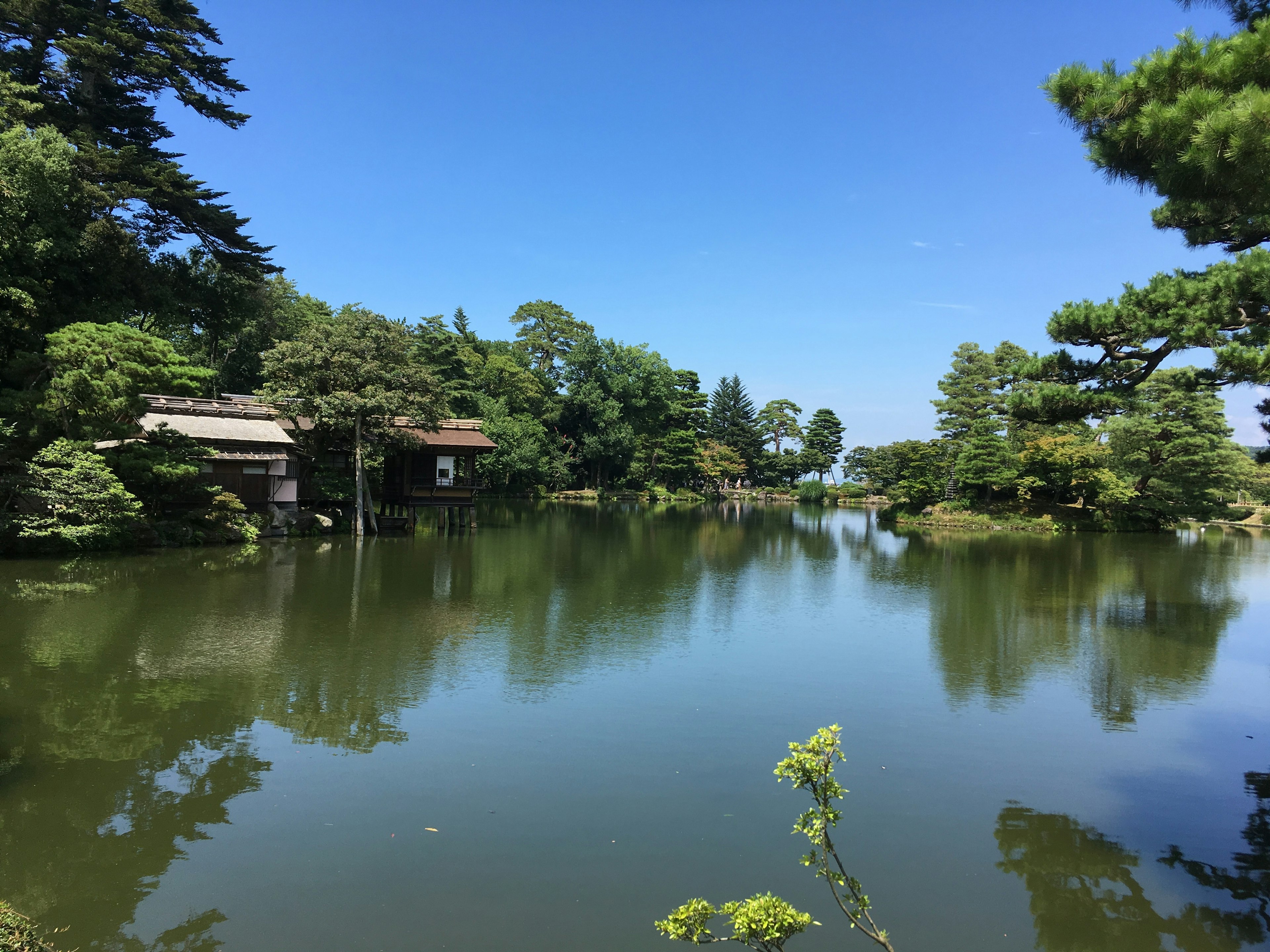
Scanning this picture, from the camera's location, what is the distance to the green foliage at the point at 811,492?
65812mm

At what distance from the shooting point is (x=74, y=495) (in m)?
15.3

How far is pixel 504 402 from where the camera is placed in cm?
4575

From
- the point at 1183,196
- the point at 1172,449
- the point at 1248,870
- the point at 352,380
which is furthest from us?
the point at 1172,449

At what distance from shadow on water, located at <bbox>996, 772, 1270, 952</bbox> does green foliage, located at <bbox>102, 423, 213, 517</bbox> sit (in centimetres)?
1864

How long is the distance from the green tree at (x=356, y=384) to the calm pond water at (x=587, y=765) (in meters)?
8.78

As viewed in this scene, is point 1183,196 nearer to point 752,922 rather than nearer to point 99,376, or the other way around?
point 752,922

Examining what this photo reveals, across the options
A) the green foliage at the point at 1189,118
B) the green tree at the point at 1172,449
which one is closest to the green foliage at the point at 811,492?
the green tree at the point at 1172,449

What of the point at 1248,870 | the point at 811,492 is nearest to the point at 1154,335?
the point at 1248,870

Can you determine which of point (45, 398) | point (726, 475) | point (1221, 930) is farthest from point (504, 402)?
point (1221, 930)

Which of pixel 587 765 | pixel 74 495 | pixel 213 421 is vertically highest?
pixel 213 421

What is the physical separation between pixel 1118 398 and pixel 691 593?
9.35 metres

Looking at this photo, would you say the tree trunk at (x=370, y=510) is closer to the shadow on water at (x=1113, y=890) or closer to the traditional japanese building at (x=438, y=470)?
the traditional japanese building at (x=438, y=470)

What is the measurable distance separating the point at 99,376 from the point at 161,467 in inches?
94.3

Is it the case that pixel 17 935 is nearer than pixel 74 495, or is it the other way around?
pixel 17 935
